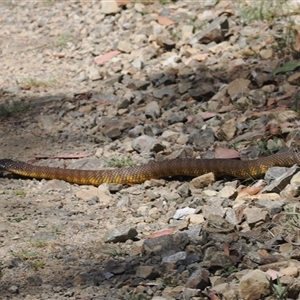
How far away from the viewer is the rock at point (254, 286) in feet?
13.4

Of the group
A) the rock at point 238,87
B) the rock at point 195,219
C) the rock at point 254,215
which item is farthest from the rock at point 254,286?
the rock at point 238,87

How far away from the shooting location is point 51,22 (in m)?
10.8

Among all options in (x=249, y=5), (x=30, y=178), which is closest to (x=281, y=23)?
(x=249, y=5)

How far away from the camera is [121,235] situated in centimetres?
518

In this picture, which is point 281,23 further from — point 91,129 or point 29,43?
point 29,43

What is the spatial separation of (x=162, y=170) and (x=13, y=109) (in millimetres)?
2409

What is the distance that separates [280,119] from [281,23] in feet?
7.05

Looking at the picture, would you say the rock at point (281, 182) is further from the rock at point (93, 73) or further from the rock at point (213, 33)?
the rock at point (93, 73)

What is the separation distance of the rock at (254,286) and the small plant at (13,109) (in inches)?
181

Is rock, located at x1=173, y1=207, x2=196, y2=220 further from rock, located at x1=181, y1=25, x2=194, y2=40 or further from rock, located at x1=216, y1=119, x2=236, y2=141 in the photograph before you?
rock, located at x1=181, y1=25, x2=194, y2=40

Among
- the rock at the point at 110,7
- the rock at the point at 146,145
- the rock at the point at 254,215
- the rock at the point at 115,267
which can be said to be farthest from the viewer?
the rock at the point at 110,7

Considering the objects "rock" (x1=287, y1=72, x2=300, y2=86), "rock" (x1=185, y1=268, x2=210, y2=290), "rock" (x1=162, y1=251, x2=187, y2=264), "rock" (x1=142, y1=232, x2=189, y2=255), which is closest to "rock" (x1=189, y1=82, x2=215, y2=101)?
"rock" (x1=287, y1=72, x2=300, y2=86)

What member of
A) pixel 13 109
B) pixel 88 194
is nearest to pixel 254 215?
pixel 88 194

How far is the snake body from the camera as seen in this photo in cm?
606
